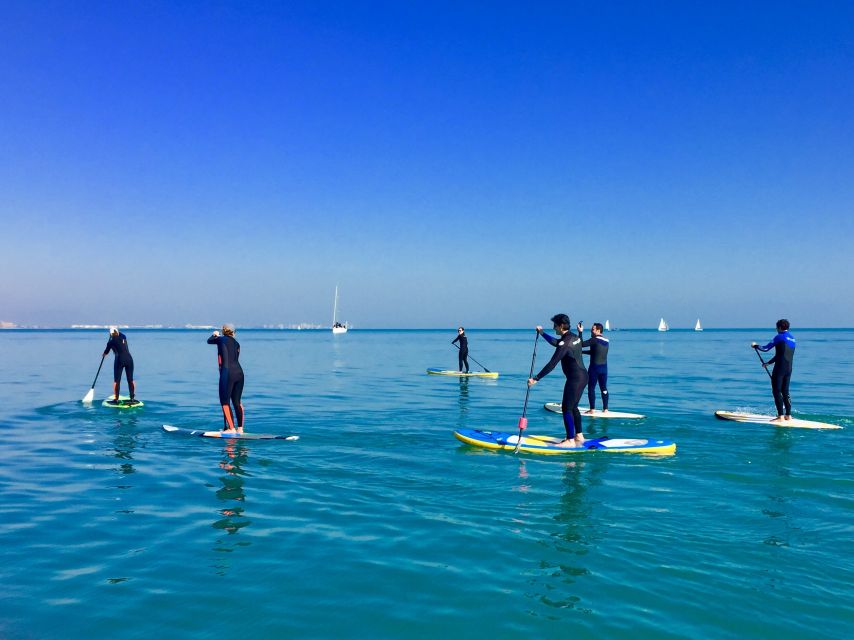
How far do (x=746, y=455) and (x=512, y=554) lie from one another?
24.7ft

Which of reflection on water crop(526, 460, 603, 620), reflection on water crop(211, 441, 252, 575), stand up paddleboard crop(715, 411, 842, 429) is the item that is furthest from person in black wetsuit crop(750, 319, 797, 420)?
→ reflection on water crop(211, 441, 252, 575)

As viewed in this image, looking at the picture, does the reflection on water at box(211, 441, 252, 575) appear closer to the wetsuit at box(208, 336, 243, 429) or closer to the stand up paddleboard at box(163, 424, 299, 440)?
the stand up paddleboard at box(163, 424, 299, 440)

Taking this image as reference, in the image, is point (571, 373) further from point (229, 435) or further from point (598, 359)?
point (229, 435)

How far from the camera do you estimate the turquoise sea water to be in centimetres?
509

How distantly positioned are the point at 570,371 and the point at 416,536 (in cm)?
603

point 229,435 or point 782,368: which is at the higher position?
point 782,368

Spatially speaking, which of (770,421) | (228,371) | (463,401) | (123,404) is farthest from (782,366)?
(123,404)

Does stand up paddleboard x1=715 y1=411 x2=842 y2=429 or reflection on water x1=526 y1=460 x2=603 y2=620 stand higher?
stand up paddleboard x1=715 y1=411 x2=842 y2=429

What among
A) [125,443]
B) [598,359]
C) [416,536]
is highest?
[598,359]

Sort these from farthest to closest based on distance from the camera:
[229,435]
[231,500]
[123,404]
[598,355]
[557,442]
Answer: [123,404] < [598,355] < [229,435] < [557,442] < [231,500]

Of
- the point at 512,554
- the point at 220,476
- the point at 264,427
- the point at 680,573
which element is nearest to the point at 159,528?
the point at 220,476

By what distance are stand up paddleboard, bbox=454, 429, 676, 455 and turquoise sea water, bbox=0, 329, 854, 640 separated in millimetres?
277

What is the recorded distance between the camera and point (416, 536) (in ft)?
23.0

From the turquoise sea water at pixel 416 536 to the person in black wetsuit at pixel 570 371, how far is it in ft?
2.31
